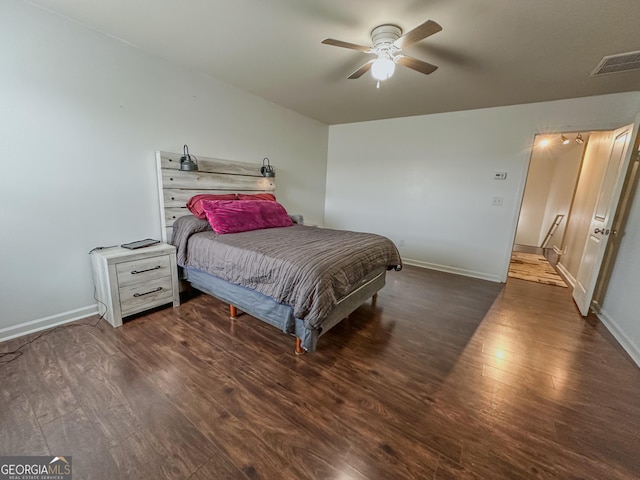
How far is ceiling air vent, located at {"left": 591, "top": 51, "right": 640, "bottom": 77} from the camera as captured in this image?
6.95 ft

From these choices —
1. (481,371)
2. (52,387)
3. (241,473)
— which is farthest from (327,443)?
(52,387)

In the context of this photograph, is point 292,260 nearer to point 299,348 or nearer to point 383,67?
point 299,348

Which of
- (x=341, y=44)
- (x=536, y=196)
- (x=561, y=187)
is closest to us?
(x=341, y=44)

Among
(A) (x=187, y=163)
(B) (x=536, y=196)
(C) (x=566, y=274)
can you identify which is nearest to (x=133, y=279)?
(A) (x=187, y=163)

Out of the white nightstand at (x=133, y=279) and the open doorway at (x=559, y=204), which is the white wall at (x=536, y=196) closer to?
the open doorway at (x=559, y=204)

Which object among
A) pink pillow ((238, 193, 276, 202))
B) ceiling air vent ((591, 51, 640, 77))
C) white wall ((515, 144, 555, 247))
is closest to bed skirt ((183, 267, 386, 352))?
pink pillow ((238, 193, 276, 202))

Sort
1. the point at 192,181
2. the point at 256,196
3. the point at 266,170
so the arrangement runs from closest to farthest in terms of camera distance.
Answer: the point at 192,181, the point at 256,196, the point at 266,170

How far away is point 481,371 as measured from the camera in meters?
1.86

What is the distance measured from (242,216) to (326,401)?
2.03m

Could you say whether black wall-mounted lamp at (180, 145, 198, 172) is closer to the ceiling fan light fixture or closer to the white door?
the ceiling fan light fixture

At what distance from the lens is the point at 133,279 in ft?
7.50

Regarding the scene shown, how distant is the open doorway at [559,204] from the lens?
3.82 m

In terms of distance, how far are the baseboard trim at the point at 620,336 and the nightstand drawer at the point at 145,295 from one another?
403cm

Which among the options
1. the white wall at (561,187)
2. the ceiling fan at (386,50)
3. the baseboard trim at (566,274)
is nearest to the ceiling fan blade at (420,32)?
the ceiling fan at (386,50)
